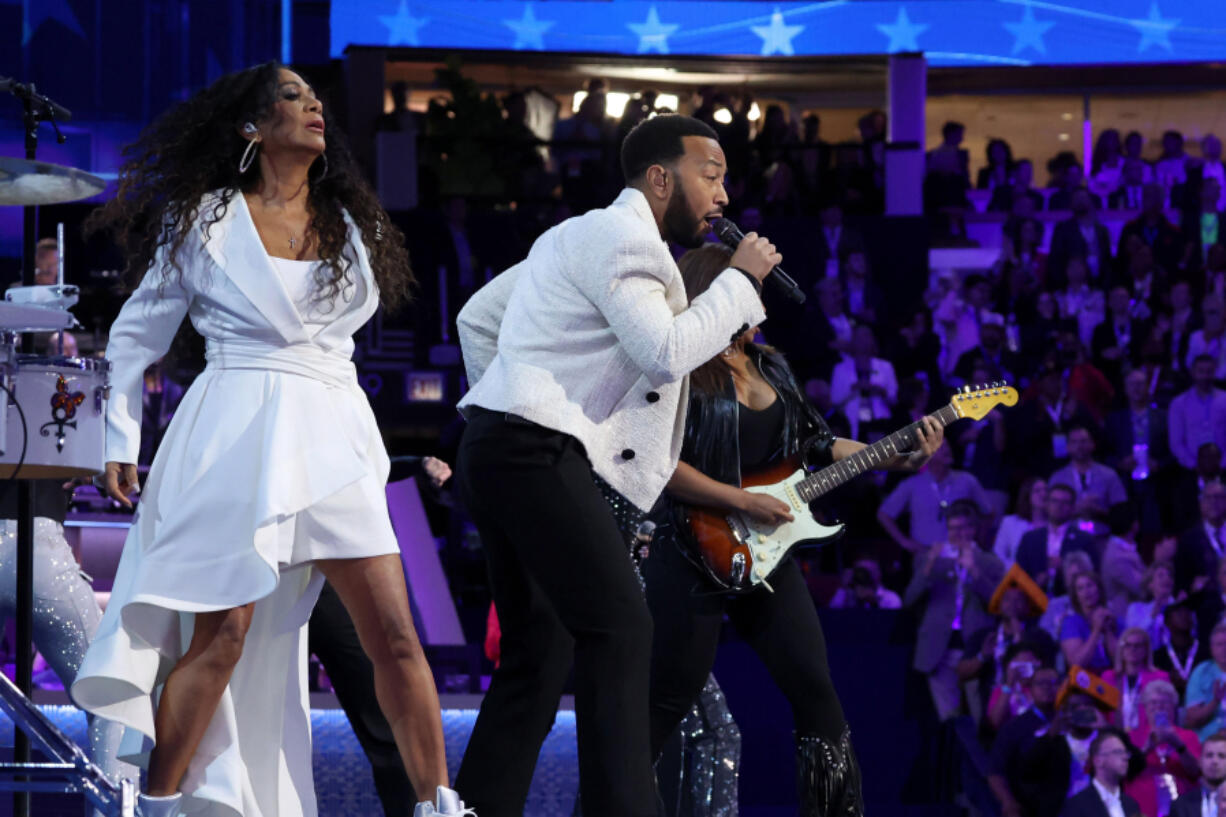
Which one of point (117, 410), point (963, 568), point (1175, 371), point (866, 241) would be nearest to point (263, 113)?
point (117, 410)

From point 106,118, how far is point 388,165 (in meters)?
4.05

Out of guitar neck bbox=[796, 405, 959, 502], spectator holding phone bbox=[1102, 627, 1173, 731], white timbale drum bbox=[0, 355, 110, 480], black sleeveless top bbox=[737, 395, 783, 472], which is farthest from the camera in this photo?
spectator holding phone bbox=[1102, 627, 1173, 731]

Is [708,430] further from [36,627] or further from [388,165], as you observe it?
[388,165]

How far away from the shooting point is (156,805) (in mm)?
2859

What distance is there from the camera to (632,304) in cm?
304

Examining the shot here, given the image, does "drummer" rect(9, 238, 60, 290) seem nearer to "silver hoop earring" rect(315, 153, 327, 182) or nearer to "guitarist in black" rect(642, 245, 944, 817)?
"guitarist in black" rect(642, 245, 944, 817)

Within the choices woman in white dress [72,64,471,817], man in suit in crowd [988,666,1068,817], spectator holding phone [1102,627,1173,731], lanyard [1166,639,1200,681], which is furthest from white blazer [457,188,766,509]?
lanyard [1166,639,1200,681]

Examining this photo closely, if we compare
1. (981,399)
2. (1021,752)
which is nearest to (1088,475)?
(1021,752)

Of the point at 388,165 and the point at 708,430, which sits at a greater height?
the point at 388,165

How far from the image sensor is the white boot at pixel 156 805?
286 cm

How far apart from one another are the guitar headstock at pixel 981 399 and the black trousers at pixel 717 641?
3.34 feet

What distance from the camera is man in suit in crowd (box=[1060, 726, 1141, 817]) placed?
20.8ft

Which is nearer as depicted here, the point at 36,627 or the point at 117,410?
the point at 117,410

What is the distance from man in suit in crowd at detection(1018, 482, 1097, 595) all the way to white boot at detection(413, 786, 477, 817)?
5.42 metres
